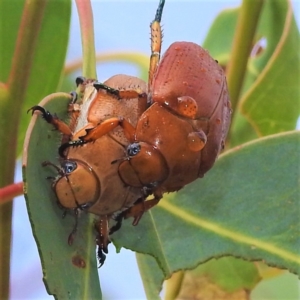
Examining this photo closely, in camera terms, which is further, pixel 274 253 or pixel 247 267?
pixel 247 267

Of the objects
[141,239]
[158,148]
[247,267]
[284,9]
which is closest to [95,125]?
[158,148]

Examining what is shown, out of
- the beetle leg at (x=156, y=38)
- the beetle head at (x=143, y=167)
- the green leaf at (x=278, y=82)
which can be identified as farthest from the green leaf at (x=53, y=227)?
the green leaf at (x=278, y=82)

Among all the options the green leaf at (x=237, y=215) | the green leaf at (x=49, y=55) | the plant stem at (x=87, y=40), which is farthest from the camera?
the green leaf at (x=49, y=55)

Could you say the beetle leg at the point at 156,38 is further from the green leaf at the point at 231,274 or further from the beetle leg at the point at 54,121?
the green leaf at the point at 231,274

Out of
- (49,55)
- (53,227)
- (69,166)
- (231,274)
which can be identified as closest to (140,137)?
(69,166)

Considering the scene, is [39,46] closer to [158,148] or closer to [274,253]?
[158,148]
